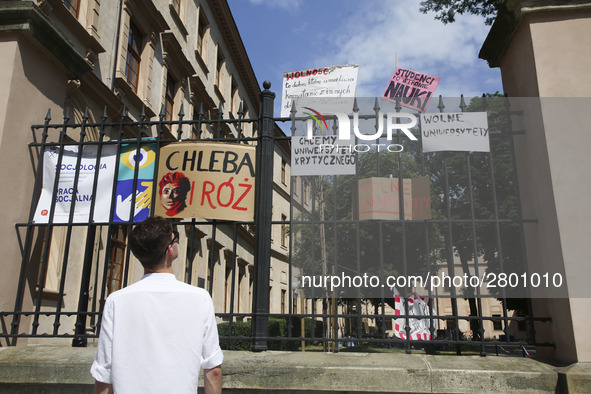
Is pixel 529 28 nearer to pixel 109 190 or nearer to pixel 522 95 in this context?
pixel 522 95

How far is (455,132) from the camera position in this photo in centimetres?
453

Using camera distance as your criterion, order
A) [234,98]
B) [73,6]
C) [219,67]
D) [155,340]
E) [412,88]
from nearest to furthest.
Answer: [155,340] < [412,88] < [73,6] < [219,67] < [234,98]

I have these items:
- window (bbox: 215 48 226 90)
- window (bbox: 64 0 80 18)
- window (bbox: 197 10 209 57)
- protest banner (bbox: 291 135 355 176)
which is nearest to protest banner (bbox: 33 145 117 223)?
protest banner (bbox: 291 135 355 176)

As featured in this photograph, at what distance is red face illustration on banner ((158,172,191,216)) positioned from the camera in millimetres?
4352

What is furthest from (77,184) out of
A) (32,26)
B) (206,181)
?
(32,26)

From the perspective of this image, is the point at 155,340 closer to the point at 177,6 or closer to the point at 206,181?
the point at 206,181

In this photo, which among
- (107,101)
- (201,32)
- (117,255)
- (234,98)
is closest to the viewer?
(107,101)

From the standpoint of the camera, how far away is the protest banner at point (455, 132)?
4.47 m

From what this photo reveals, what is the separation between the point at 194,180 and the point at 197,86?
47.4 ft

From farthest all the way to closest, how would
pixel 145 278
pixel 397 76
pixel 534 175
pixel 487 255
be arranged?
pixel 487 255
pixel 397 76
pixel 534 175
pixel 145 278

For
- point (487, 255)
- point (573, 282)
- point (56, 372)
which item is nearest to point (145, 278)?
point (56, 372)

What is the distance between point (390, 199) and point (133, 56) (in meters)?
11.7

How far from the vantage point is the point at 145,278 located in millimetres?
2295

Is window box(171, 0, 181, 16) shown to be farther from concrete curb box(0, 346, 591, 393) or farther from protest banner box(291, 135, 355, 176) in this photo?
concrete curb box(0, 346, 591, 393)
